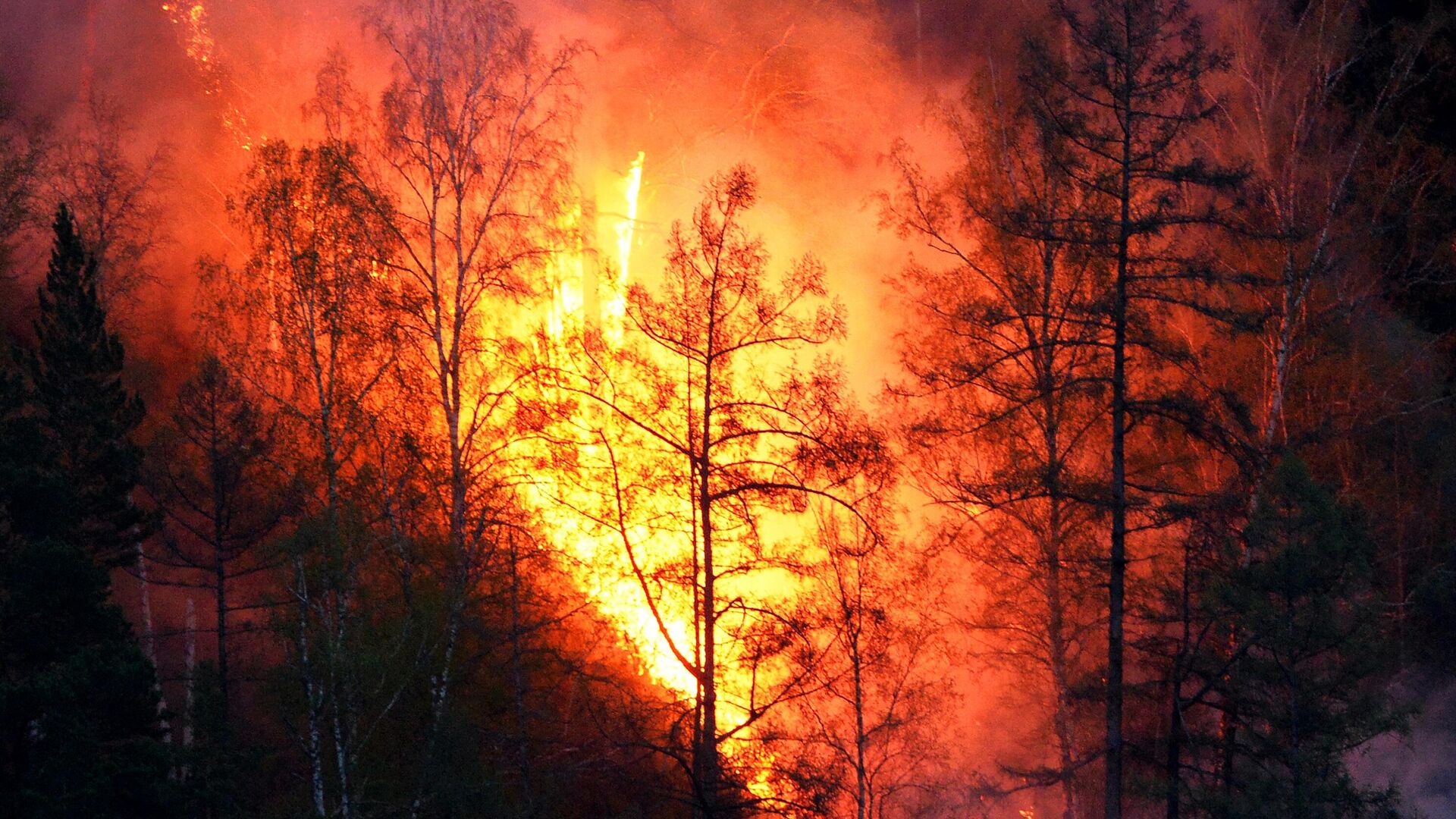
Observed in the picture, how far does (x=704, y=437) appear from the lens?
445 inches

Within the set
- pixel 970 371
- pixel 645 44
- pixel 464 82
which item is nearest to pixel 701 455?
pixel 970 371

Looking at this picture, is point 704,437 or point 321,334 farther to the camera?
point 321,334

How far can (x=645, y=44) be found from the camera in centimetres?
2242

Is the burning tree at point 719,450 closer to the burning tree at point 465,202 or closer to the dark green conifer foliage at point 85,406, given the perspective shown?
the burning tree at point 465,202

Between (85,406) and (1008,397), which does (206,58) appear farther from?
(1008,397)

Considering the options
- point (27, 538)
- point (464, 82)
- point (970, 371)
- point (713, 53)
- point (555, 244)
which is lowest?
point (27, 538)

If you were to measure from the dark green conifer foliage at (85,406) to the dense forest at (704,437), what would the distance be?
0.08 metres

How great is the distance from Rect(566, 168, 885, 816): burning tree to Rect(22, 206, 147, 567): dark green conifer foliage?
251 inches

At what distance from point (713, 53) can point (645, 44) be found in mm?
1324

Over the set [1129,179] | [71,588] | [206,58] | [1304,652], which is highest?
[206,58]

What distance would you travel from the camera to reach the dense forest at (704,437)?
37.7 ft

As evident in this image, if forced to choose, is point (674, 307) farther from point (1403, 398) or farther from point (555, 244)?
point (1403, 398)

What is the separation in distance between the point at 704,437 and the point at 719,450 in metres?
0.35

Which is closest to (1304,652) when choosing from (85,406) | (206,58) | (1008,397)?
(1008,397)
